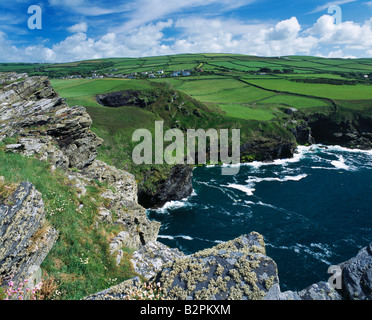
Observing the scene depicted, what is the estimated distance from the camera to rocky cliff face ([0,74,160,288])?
1023 cm

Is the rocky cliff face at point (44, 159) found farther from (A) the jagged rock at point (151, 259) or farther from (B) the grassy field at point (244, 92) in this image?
(B) the grassy field at point (244, 92)

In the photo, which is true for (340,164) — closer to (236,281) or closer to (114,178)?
(114,178)

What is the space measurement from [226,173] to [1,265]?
241ft

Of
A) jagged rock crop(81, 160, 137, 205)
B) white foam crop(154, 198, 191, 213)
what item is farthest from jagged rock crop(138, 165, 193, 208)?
jagged rock crop(81, 160, 137, 205)

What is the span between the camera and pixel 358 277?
776 cm

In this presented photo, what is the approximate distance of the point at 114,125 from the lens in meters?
72.1

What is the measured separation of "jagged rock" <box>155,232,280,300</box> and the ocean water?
102 ft

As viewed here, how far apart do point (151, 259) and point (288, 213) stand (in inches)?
1798

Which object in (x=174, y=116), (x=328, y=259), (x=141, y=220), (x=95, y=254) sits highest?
(x=174, y=116)

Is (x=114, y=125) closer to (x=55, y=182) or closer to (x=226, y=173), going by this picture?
(x=226, y=173)

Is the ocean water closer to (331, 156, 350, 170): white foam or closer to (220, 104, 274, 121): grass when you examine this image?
(331, 156, 350, 170): white foam

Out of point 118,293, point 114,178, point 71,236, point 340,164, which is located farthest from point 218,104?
point 118,293

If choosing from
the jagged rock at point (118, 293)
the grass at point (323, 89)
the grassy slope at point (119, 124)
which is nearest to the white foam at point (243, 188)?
the grassy slope at point (119, 124)
